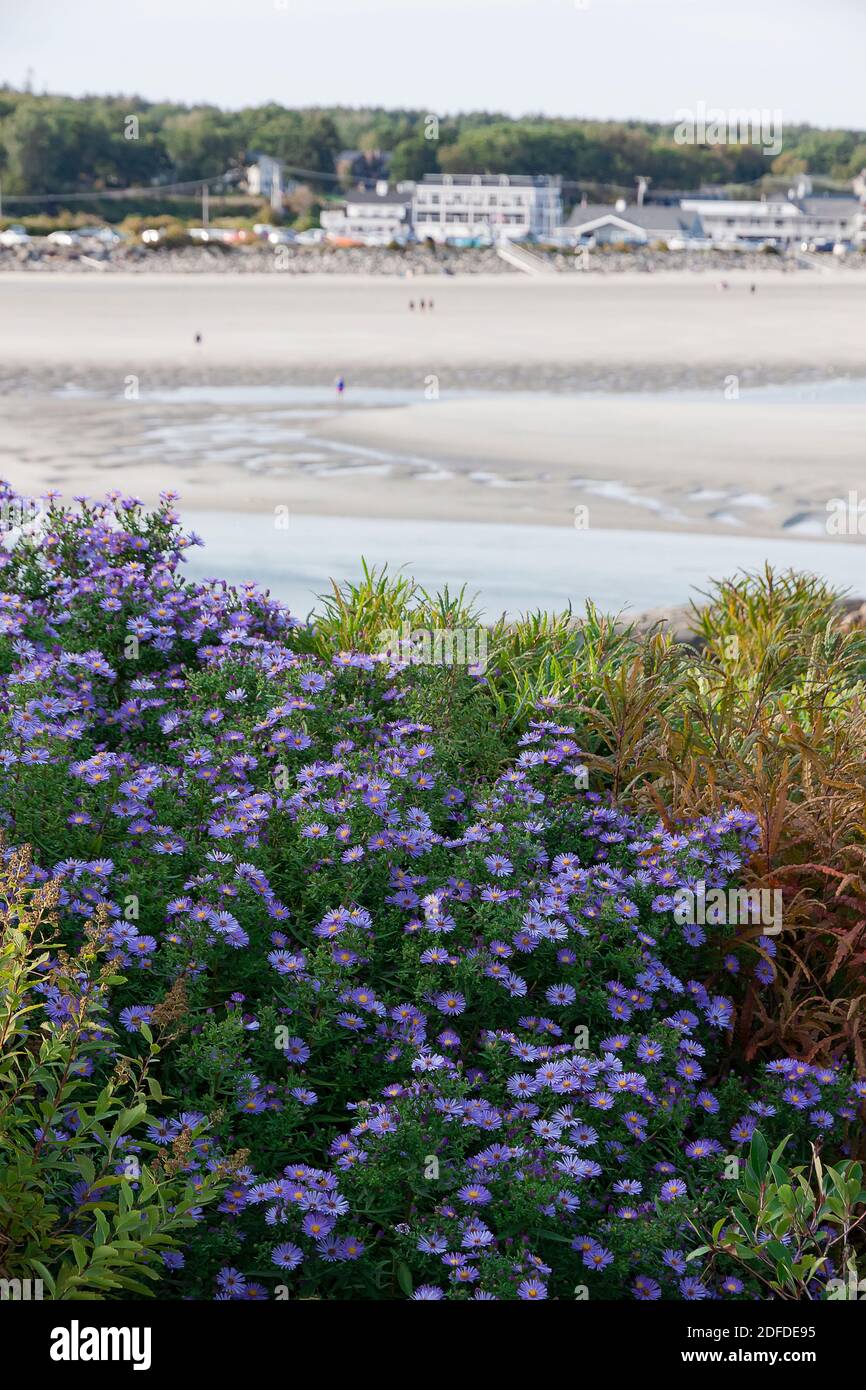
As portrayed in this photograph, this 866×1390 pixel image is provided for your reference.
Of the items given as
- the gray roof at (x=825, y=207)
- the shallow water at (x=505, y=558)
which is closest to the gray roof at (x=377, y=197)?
the gray roof at (x=825, y=207)

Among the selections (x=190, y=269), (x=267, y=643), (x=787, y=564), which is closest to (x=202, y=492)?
(x=787, y=564)

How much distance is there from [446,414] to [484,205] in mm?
82687

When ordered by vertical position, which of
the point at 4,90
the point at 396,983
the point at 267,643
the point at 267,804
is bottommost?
the point at 396,983

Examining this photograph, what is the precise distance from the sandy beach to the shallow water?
1.93ft

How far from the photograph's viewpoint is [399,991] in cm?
333

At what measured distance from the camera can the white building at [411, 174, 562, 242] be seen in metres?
94.5

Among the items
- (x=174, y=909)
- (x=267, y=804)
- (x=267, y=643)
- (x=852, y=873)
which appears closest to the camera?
(x=174, y=909)

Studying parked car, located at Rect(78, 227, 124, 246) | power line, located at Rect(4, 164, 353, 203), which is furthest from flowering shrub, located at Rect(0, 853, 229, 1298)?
Answer: power line, located at Rect(4, 164, 353, 203)

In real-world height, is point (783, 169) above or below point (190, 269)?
above

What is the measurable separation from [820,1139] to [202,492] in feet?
36.5

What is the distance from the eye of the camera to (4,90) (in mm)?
83438

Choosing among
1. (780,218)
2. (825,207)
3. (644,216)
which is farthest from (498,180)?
(825,207)

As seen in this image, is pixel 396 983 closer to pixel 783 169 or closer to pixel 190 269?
pixel 190 269

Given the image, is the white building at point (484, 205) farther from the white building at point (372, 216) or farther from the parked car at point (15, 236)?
the parked car at point (15, 236)
